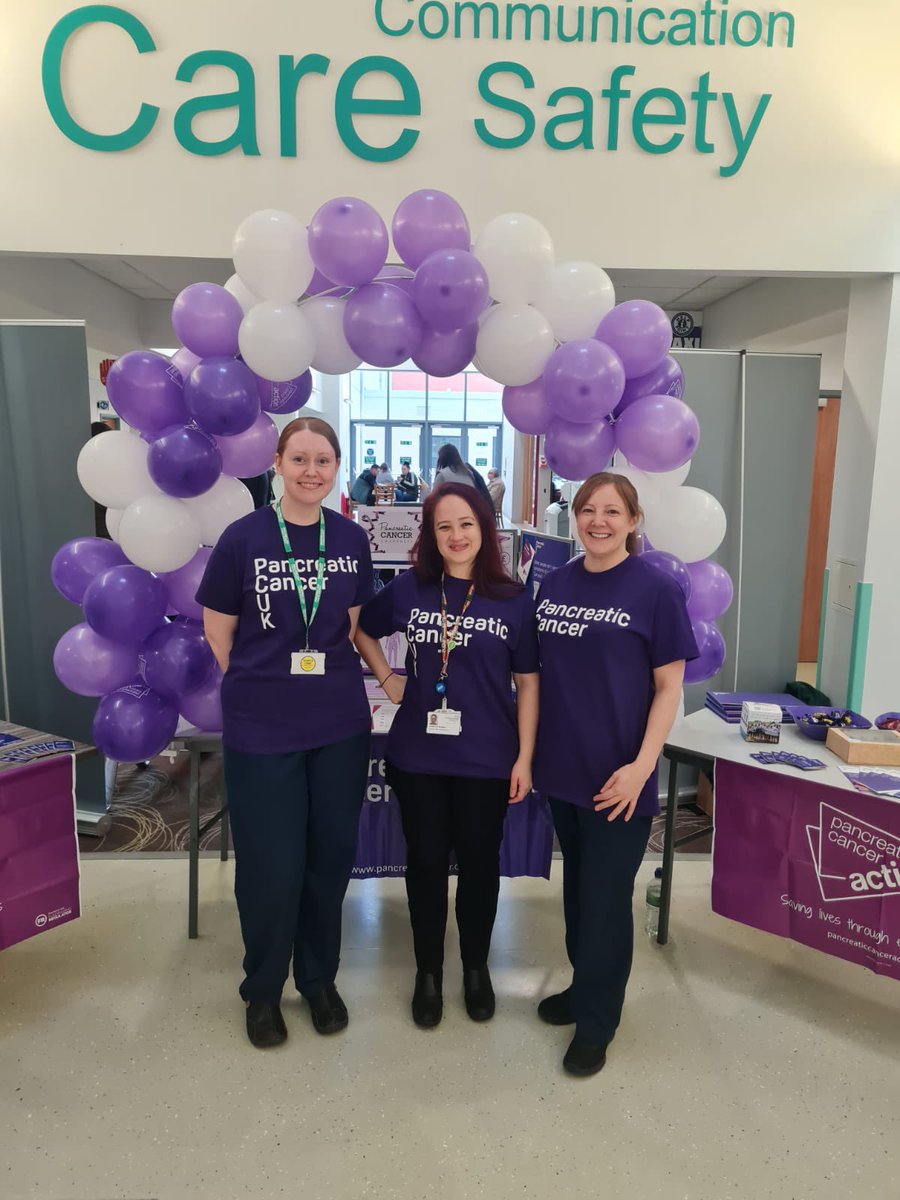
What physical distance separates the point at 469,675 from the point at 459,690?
0.04 metres

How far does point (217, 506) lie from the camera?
7.56ft

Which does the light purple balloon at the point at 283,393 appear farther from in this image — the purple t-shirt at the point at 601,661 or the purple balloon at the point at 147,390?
the purple t-shirt at the point at 601,661

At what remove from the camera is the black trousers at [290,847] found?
188cm

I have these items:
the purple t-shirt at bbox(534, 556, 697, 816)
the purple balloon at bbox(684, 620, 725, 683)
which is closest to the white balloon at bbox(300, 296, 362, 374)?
the purple t-shirt at bbox(534, 556, 697, 816)

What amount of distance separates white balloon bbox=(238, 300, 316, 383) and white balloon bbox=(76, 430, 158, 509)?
0.45 m

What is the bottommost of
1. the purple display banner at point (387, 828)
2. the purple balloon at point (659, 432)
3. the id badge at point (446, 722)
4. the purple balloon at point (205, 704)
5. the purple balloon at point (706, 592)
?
the purple display banner at point (387, 828)

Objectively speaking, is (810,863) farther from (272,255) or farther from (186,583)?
(272,255)

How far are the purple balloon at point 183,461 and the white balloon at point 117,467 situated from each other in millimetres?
88

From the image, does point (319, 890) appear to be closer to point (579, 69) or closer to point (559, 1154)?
point (559, 1154)

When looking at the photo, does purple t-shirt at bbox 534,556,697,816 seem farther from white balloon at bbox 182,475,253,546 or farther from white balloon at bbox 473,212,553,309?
white balloon at bbox 182,475,253,546

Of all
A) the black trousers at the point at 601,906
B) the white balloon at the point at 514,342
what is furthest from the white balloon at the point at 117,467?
the black trousers at the point at 601,906

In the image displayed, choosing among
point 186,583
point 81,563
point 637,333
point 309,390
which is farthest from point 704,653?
point 81,563

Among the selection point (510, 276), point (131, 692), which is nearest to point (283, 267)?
point (510, 276)

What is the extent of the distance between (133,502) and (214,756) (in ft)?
7.28
